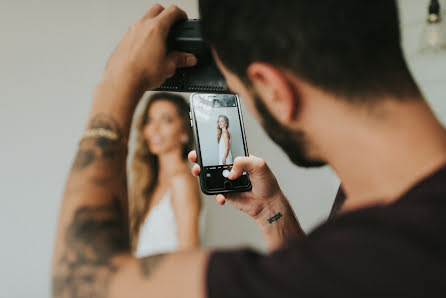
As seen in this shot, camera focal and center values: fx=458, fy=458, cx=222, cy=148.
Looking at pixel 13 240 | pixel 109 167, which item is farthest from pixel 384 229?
pixel 13 240

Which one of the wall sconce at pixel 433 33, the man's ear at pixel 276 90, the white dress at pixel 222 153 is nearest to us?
the man's ear at pixel 276 90

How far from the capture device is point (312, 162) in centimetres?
55

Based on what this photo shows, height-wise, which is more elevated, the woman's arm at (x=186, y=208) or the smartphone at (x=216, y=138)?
the smartphone at (x=216, y=138)

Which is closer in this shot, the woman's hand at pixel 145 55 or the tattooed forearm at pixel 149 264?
the tattooed forearm at pixel 149 264

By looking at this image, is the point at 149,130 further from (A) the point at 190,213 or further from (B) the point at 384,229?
(B) the point at 384,229

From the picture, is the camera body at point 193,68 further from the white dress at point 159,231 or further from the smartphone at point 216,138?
the white dress at point 159,231

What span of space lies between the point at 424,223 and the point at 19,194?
2.10 metres

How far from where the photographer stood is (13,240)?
2135 millimetres

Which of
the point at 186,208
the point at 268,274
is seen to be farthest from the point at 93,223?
the point at 186,208

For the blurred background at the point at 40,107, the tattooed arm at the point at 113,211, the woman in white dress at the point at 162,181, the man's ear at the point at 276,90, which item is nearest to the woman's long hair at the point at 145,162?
the woman in white dress at the point at 162,181

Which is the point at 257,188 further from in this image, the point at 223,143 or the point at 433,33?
the point at 433,33

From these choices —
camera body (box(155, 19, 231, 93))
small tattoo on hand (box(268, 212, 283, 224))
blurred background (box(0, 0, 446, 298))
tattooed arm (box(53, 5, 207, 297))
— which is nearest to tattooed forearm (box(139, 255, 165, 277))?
tattooed arm (box(53, 5, 207, 297))

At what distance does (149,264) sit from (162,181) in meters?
1.79

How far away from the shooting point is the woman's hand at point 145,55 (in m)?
0.60
